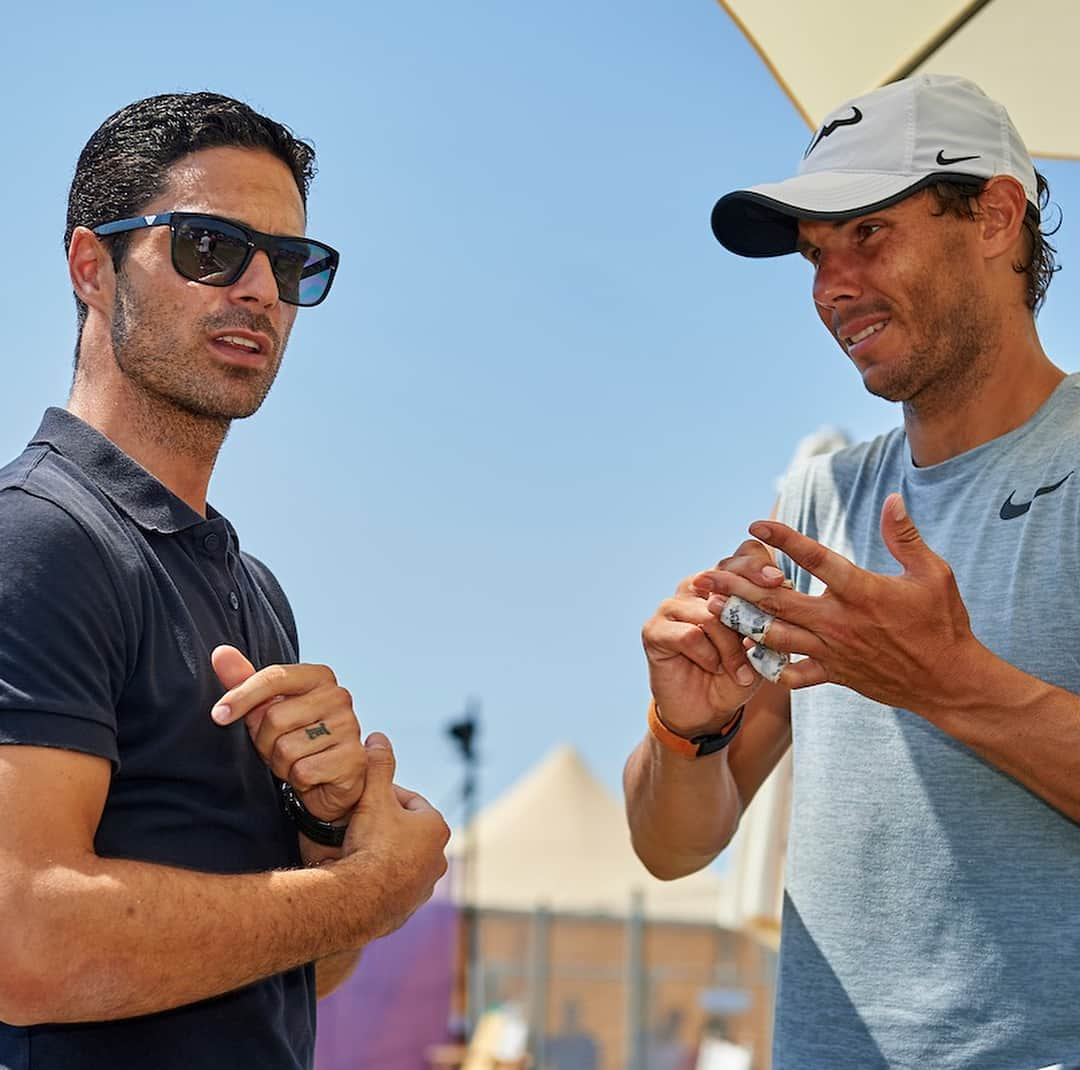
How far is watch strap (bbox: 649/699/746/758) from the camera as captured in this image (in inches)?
97.1

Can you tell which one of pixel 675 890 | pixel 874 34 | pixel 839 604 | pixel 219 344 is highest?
pixel 874 34

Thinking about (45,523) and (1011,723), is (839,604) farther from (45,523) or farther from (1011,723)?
(45,523)

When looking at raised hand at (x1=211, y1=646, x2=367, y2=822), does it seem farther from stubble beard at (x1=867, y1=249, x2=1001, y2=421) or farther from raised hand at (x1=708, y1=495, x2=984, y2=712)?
stubble beard at (x1=867, y1=249, x2=1001, y2=421)

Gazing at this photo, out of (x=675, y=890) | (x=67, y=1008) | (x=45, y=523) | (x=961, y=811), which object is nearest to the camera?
(x=67, y=1008)

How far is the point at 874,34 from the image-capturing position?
3.28 metres

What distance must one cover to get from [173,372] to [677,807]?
4.19 feet

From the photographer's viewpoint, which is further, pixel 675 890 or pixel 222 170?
pixel 675 890

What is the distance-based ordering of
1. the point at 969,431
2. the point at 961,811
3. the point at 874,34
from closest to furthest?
the point at 961,811 < the point at 969,431 < the point at 874,34

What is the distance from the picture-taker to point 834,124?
2609 millimetres

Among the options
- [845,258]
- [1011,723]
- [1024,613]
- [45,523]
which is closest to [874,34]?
[845,258]

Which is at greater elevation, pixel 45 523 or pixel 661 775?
pixel 45 523

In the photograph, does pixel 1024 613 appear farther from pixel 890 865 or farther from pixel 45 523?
pixel 45 523

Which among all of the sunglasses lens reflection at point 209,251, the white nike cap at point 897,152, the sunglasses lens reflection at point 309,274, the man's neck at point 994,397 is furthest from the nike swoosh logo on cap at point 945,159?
the sunglasses lens reflection at point 209,251

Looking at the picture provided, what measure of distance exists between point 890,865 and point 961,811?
161 millimetres
